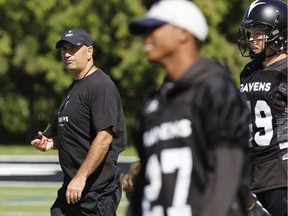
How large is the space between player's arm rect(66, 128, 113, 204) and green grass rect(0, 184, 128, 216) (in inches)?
209

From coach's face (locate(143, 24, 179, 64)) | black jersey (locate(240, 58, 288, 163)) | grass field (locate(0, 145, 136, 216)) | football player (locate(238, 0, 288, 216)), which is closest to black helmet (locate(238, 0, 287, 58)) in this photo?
football player (locate(238, 0, 288, 216))

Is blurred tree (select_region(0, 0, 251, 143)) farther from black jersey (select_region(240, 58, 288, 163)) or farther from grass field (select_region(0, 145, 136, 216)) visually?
black jersey (select_region(240, 58, 288, 163))

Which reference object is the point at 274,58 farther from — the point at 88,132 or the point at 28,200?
the point at 28,200

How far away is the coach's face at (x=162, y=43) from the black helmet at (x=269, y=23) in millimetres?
2846


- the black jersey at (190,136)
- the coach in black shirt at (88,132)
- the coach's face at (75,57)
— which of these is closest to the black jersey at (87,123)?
the coach in black shirt at (88,132)

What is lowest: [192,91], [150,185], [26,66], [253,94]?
[26,66]

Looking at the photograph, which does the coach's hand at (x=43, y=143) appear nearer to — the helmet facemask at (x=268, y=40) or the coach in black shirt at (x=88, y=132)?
the coach in black shirt at (x=88, y=132)

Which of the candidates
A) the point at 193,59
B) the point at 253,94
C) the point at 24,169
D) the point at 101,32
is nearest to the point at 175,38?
the point at 193,59

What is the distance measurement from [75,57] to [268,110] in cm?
154

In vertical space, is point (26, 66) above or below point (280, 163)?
below

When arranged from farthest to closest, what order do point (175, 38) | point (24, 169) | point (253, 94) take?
1. point (24, 169)
2. point (253, 94)
3. point (175, 38)

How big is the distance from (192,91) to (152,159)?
13.3 inches

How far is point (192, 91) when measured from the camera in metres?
3.97

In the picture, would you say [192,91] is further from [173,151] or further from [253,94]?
[253,94]
